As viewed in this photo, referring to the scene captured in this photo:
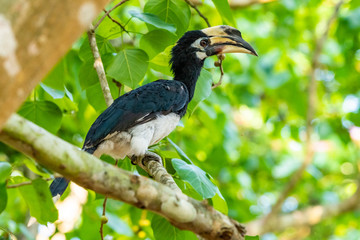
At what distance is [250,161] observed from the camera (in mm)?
7785

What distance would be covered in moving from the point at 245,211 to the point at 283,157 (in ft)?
7.72

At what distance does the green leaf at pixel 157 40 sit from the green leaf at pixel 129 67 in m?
0.15

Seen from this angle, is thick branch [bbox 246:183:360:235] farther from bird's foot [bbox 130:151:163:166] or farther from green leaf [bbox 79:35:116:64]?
green leaf [bbox 79:35:116:64]

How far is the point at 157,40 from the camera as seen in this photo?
3137mm

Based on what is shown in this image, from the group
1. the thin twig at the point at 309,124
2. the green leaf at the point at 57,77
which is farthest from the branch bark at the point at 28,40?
the thin twig at the point at 309,124

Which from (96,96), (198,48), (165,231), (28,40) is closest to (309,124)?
(198,48)

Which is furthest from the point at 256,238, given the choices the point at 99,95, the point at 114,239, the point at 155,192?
the point at 114,239

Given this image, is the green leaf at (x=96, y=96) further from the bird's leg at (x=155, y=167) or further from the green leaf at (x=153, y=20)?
the green leaf at (x=153, y=20)

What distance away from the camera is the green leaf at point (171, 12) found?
3234mm

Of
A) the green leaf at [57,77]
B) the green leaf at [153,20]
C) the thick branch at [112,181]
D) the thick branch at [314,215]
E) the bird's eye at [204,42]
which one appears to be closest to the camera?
the thick branch at [112,181]

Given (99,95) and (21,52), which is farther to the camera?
(99,95)

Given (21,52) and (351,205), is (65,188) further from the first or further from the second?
(351,205)

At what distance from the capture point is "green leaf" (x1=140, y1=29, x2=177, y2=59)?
311cm

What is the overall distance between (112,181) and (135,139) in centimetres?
173
